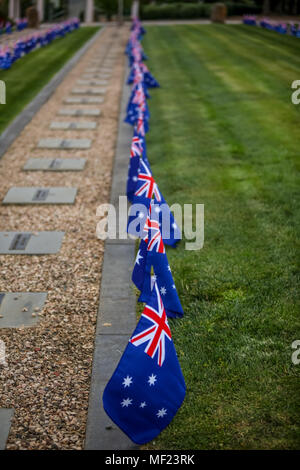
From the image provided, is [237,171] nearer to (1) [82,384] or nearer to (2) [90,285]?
(2) [90,285]

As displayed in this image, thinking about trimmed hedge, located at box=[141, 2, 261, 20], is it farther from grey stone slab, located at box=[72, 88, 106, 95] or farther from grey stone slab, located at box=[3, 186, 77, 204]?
grey stone slab, located at box=[3, 186, 77, 204]

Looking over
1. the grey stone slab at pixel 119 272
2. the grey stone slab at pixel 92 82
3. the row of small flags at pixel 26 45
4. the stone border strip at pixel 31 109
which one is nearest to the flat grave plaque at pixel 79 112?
the stone border strip at pixel 31 109

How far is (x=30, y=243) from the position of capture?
23.8ft

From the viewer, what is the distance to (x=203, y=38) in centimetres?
2961

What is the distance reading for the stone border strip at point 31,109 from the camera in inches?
472

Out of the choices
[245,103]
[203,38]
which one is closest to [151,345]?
[245,103]

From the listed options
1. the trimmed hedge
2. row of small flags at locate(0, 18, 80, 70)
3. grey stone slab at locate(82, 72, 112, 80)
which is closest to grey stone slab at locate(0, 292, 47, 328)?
grey stone slab at locate(82, 72, 112, 80)

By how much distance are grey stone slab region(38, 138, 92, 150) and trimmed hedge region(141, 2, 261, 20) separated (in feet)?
125

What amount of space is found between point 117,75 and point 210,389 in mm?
17440

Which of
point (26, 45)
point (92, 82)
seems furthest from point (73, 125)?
point (26, 45)

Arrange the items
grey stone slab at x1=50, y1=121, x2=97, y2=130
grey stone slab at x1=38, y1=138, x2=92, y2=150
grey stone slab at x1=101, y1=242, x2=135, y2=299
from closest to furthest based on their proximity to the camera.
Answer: grey stone slab at x1=101, y1=242, x2=135, y2=299, grey stone slab at x1=38, y1=138, x2=92, y2=150, grey stone slab at x1=50, y1=121, x2=97, y2=130

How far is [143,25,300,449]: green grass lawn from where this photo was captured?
4219 mm

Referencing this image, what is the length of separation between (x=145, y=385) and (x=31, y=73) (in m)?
18.4

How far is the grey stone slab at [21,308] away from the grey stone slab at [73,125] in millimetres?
7738
